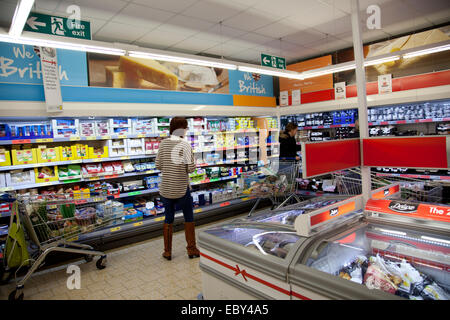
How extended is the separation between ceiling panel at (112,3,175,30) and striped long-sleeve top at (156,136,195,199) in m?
2.15

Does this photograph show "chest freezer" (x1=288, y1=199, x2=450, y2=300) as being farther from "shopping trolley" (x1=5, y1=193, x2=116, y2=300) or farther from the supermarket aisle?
"shopping trolley" (x1=5, y1=193, x2=116, y2=300)

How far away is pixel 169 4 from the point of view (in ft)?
14.6

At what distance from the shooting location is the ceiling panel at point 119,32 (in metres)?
5.20

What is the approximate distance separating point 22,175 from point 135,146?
167cm

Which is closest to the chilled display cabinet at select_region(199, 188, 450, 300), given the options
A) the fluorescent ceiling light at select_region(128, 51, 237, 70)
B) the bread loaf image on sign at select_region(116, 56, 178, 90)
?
the fluorescent ceiling light at select_region(128, 51, 237, 70)

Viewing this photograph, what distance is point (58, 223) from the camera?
3674 millimetres

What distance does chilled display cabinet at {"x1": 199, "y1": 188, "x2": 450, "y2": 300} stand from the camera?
1.64 meters

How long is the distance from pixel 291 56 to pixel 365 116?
588 cm

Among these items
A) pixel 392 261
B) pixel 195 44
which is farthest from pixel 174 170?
pixel 195 44

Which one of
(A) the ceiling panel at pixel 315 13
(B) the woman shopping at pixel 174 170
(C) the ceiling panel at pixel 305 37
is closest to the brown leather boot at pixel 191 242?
(B) the woman shopping at pixel 174 170

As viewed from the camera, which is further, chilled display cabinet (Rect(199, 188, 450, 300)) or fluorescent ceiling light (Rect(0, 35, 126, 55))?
fluorescent ceiling light (Rect(0, 35, 126, 55))

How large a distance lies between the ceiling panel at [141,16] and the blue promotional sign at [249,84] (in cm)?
220

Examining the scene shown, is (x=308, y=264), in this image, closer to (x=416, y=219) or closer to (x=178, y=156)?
(x=416, y=219)
